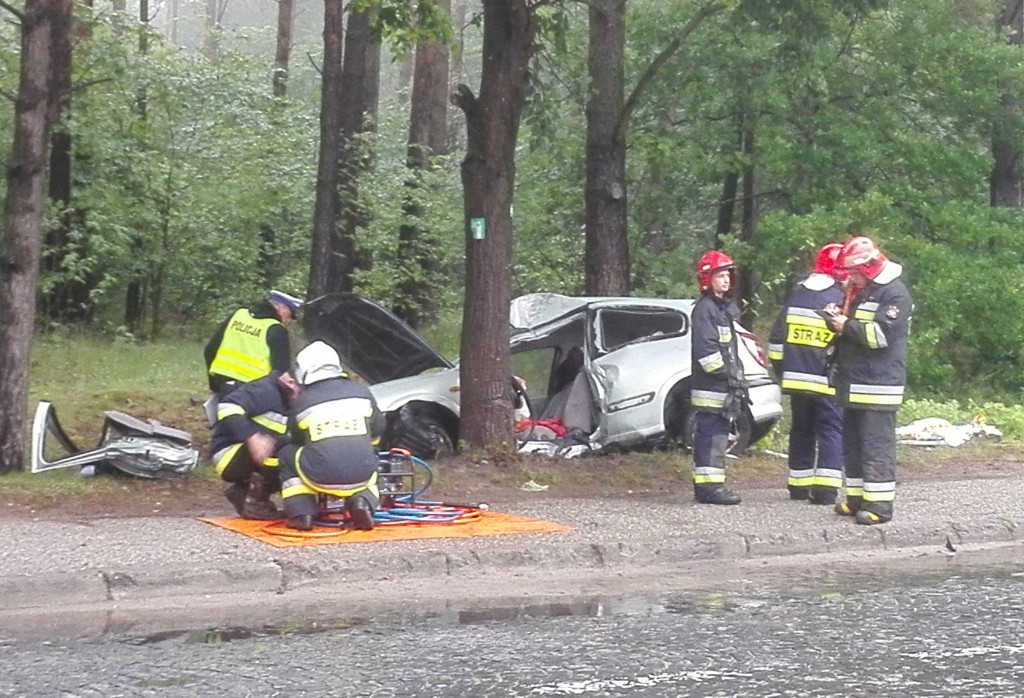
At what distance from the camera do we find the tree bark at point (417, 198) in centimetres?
2267

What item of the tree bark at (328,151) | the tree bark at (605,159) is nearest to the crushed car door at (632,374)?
the tree bark at (605,159)

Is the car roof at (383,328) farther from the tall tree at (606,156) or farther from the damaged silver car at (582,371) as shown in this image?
the tall tree at (606,156)

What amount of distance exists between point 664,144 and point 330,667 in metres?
12.5

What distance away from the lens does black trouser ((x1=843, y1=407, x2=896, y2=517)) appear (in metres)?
9.78

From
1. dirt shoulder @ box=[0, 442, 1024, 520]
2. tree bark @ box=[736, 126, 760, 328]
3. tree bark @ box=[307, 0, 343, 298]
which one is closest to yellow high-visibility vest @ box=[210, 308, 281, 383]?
dirt shoulder @ box=[0, 442, 1024, 520]

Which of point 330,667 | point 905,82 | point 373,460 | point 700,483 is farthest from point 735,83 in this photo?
point 330,667

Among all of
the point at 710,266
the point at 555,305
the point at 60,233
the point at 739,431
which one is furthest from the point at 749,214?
the point at 710,266

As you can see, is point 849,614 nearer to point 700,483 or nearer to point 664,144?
point 700,483

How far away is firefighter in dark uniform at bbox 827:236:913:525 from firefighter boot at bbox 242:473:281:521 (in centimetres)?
387

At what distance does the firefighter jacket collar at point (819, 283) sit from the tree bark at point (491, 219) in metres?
2.96

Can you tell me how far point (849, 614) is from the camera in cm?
754

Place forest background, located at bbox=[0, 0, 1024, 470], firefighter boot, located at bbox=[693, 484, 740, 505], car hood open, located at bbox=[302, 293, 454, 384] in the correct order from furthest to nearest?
forest background, located at bbox=[0, 0, 1024, 470], car hood open, located at bbox=[302, 293, 454, 384], firefighter boot, located at bbox=[693, 484, 740, 505]

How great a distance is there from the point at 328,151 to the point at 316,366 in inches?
472

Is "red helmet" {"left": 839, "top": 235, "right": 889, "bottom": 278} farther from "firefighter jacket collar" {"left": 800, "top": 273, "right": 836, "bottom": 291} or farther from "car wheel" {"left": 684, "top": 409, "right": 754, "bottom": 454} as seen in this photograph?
"car wheel" {"left": 684, "top": 409, "right": 754, "bottom": 454}
